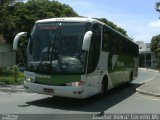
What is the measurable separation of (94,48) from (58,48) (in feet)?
5.23

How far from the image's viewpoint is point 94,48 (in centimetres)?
1542

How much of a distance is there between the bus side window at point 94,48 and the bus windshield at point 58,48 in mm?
628

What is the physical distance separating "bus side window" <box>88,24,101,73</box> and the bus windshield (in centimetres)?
63

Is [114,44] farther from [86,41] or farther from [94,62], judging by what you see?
[86,41]

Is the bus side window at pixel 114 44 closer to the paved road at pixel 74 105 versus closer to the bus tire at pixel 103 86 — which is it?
the bus tire at pixel 103 86

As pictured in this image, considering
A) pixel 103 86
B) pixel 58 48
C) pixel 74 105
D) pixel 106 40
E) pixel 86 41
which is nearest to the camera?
pixel 86 41

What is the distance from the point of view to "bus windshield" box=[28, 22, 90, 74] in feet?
46.9

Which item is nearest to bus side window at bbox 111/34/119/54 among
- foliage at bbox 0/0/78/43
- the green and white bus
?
the green and white bus

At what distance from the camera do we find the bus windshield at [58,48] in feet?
46.9

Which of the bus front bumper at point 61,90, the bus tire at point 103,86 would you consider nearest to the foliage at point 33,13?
the bus tire at point 103,86

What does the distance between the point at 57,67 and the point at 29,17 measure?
47.2m

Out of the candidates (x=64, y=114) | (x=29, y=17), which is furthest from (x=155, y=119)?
(x=29, y=17)

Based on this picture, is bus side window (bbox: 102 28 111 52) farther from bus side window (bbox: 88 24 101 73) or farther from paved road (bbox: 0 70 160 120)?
paved road (bbox: 0 70 160 120)

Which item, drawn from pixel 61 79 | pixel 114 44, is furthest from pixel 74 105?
pixel 114 44
